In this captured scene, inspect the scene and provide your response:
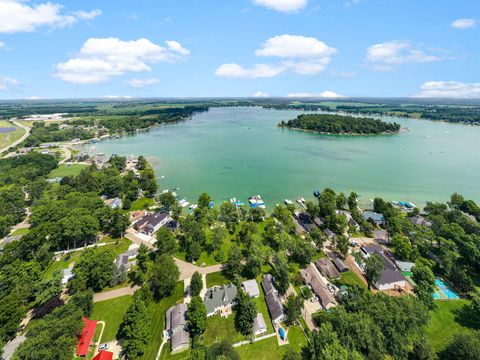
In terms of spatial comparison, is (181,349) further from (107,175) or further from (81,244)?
(107,175)

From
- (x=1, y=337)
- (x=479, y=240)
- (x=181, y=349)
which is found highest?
(x=479, y=240)

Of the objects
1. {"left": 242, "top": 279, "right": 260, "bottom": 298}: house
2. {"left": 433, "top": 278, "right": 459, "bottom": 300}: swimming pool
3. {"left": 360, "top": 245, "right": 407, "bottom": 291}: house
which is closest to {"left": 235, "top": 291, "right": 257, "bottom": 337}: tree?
{"left": 242, "top": 279, "right": 260, "bottom": 298}: house

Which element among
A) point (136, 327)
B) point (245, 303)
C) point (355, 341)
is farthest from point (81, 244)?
point (355, 341)

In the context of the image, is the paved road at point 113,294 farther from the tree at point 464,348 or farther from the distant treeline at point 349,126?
the distant treeline at point 349,126

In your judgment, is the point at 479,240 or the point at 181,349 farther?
the point at 479,240

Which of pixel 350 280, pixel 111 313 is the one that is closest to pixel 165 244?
pixel 111 313

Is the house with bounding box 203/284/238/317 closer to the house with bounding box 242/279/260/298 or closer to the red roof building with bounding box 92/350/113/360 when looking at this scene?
the house with bounding box 242/279/260/298

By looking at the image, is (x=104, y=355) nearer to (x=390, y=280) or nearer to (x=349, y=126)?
(x=390, y=280)
